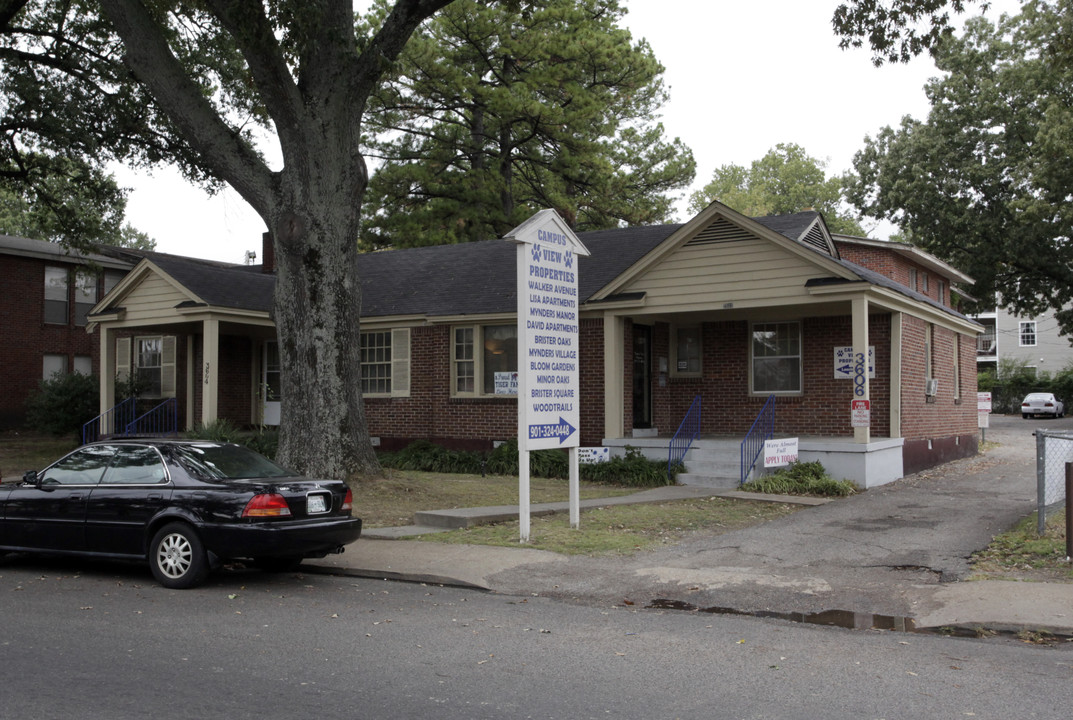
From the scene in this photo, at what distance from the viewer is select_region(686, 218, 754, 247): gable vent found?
56.0 feet

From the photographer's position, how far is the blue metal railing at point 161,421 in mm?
23422

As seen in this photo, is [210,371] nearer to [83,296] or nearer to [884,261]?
[83,296]

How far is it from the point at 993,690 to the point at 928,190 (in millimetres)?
37978

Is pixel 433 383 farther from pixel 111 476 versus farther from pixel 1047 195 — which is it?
pixel 1047 195

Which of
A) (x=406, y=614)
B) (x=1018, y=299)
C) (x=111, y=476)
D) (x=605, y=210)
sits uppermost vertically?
(x=605, y=210)

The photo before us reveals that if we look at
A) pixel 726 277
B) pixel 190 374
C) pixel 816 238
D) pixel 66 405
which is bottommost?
pixel 66 405

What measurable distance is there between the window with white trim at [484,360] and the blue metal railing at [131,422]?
7405 millimetres

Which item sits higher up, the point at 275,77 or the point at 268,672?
the point at 275,77

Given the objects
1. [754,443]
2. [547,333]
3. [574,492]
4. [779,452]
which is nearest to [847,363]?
[754,443]

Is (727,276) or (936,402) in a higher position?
(727,276)

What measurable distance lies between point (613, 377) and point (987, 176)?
A: 27.5 m

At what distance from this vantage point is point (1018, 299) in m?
40.7

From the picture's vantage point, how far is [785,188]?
225ft

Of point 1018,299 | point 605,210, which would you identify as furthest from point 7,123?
point 1018,299
